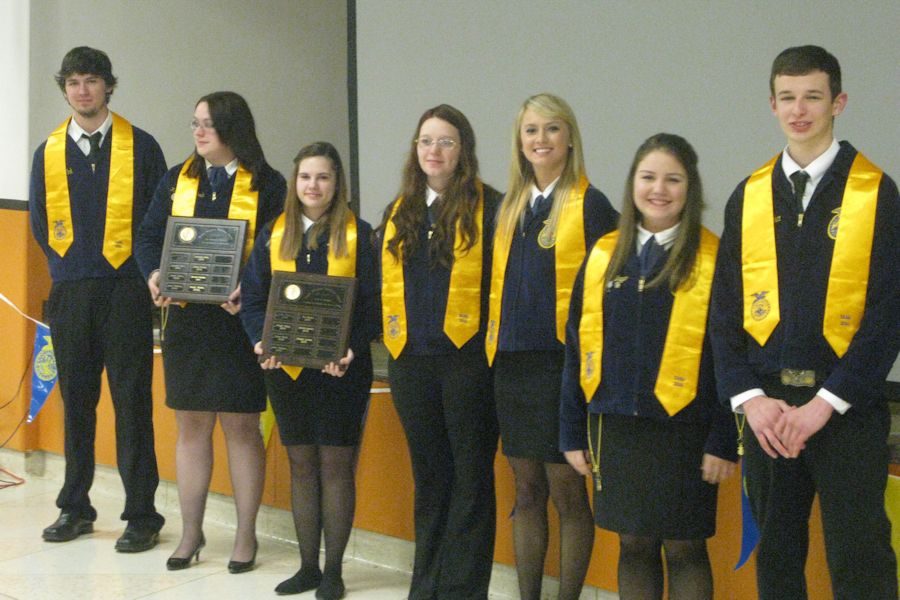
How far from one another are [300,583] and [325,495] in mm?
356

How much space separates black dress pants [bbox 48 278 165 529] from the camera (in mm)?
4379

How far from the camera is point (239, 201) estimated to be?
4.04 m

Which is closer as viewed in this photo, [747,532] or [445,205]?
[747,532]

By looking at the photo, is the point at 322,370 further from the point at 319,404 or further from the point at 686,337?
the point at 686,337

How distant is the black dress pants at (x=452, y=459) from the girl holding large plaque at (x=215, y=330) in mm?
728

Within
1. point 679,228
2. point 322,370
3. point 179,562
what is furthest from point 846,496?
point 179,562

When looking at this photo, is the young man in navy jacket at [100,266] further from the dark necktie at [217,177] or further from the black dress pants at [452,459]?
the black dress pants at [452,459]

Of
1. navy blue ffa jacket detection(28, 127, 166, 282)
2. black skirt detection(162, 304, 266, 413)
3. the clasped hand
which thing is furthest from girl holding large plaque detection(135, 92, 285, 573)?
the clasped hand

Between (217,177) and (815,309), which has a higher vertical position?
(217,177)

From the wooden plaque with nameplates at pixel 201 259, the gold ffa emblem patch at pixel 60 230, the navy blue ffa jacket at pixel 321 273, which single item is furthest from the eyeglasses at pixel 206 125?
the gold ffa emblem patch at pixel 60 230

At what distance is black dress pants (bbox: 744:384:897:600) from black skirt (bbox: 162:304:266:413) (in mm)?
2013

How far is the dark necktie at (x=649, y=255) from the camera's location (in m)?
2.91

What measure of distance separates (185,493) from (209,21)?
324 cm

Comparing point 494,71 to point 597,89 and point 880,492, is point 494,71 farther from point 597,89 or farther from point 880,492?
point 880,492
